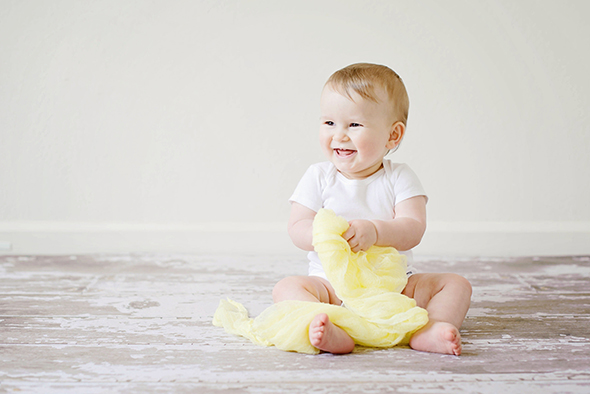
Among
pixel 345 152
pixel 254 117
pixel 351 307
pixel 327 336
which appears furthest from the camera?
pixel 254 117

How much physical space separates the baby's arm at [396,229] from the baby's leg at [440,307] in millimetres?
94

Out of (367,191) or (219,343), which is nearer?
(219,343)

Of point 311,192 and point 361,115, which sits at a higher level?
point 361,115

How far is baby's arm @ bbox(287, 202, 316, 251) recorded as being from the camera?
110 cm

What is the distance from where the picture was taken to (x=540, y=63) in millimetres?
1876

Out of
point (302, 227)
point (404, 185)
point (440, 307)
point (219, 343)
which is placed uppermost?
point (404, 185)

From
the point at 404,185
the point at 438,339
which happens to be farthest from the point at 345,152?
the point at 438,339

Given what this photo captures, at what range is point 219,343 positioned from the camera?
101 centimetres

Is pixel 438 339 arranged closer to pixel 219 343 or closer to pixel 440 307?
pixel 440 307

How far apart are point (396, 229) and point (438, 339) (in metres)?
0.23

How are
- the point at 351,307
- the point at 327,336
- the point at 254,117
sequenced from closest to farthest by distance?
the point at 327,336, the point at 351,307, the point at 254,117

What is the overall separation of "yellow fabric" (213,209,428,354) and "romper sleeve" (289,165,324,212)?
144 mm

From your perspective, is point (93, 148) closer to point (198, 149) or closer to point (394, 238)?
point (198, 149)

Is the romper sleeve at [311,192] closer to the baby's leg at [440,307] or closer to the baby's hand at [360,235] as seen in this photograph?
the baby's hand at [360,235]
